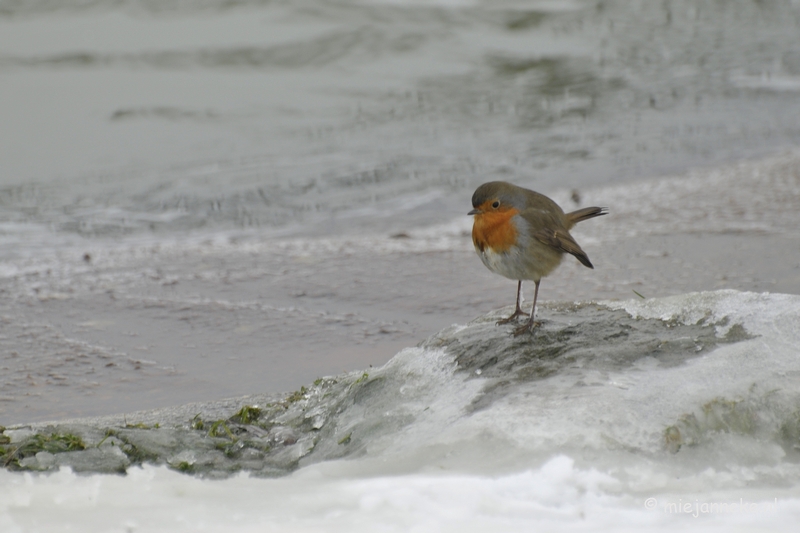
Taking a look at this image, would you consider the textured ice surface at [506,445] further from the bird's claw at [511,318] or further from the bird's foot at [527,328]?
the bird's claw at [511,318]

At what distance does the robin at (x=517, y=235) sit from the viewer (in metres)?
3.32

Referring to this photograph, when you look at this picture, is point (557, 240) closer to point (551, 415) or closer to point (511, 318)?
point (511, 318)

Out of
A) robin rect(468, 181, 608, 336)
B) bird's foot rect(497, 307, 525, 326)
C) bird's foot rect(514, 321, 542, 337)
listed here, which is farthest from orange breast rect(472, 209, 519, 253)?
bird's foot rect(514, 321, 542, 337)

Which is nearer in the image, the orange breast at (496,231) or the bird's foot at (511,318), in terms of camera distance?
the bird's foot at (511,318)

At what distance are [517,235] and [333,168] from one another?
14.2ft

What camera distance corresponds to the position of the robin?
3.32 metres

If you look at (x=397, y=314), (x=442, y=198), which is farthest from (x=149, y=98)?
(x=397, y=314)

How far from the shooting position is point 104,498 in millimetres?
2215

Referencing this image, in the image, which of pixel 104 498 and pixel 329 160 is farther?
pixel 329 160

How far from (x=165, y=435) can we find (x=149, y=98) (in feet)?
23.2

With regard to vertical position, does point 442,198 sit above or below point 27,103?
below

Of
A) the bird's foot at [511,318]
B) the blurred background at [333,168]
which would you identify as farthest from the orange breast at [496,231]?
the blurred background at [333,168]

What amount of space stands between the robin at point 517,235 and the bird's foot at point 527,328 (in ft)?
0.60

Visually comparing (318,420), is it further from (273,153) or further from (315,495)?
(273,153)
